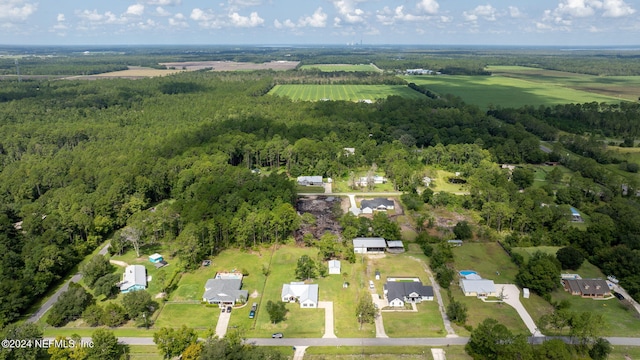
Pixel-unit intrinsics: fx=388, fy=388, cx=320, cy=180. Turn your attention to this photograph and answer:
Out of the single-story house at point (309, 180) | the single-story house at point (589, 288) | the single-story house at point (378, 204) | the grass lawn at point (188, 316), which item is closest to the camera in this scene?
the grass lawn at point (188, 316)

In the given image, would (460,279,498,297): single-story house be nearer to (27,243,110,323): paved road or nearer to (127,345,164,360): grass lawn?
(127,345,164,360): grass lawn

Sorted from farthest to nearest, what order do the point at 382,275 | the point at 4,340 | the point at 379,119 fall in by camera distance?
the point at 379,119 → the point at 382,275 → the point at 4,340

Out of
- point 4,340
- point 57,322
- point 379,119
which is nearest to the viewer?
point 4,340

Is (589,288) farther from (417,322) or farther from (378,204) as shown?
(378,204)

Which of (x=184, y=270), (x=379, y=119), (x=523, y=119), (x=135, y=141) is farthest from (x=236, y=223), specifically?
(x=523, y=119)

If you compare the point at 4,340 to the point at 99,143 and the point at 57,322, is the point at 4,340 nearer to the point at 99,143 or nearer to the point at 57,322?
the point at 57,322

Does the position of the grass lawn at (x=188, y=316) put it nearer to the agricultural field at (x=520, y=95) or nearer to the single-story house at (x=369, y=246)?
the single-story house at (x=369, y=246)

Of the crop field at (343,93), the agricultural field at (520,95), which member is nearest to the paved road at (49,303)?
the crop field at (343,93)
